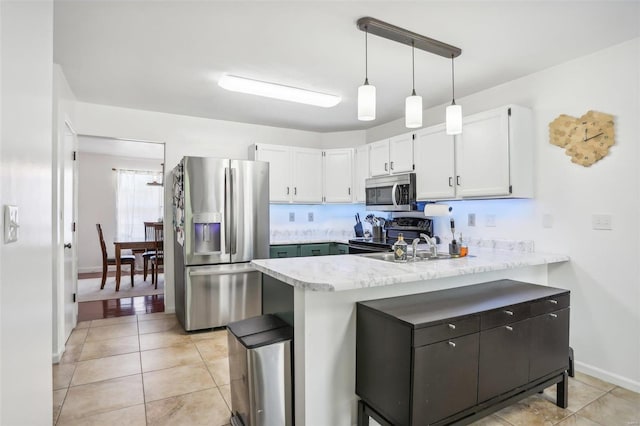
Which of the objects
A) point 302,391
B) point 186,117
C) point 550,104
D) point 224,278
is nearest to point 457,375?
point 302,391

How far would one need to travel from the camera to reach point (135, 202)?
302 inches

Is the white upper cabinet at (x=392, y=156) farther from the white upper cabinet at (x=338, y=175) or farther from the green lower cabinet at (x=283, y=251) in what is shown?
the green lower cabinet at (x=283, y=251)

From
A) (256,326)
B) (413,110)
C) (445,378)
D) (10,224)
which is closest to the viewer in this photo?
(10,224)

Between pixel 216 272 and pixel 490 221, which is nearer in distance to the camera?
pixel 490 221

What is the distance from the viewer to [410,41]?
246cm

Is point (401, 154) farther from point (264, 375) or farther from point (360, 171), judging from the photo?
point (264, 375)

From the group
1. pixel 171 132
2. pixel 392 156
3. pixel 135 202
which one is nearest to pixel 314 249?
pixel 392 156

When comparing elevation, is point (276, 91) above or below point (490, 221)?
above

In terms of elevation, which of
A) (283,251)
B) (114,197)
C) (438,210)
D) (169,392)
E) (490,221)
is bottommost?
(169,392)

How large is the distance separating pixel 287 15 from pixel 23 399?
2.21 metres

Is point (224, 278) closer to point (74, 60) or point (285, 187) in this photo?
point (285, 187)

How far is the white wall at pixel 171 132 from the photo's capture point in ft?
13.2

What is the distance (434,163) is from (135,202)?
21.5 feet

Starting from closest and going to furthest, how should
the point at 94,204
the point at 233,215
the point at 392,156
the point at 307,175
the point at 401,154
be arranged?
the point at 233,215
the point at 401,154
the point at 392,156
the point at 307,175
the point at 94,204
